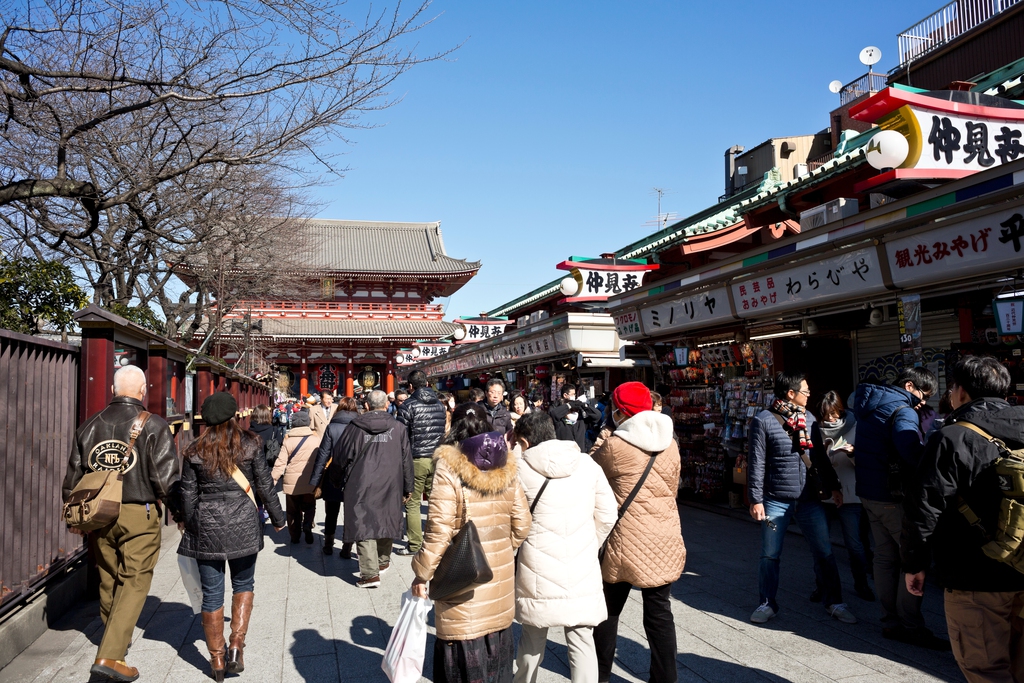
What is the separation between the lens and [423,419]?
7.34 m

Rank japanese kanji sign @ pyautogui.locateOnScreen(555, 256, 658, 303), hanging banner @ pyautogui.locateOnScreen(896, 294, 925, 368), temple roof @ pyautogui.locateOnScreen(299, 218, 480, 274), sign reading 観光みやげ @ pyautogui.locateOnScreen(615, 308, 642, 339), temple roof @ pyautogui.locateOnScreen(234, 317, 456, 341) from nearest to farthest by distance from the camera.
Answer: hanging banner @ pyautogui.locateOnScreen(896, 294, 925, 368) → sign reading 観光みやげ @ pyautogui.locateOnScreen(615, 308, 642, 339) → japanese kanji sign @ pyautogui.locateOnScreen(555, 256, 658, 303) → temple roof @ pyautogui.locateOnScreen(234, 317, 456, 341) → temple roof @ pyautogui.locateOnScreen(299, 218, 480, 274)

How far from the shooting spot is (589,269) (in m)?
A: 12.1

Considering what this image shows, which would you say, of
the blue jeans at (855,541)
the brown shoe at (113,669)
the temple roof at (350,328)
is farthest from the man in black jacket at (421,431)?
the temple roof at (350,328)

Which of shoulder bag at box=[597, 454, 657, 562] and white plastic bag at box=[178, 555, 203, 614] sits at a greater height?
shoulder bag at box=[597, 454, 657, 562]

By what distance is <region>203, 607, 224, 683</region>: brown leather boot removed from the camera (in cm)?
400

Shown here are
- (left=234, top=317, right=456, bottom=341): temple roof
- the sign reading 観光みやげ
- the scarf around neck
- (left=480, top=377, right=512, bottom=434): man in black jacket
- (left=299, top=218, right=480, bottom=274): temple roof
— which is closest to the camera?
the scarf around neck

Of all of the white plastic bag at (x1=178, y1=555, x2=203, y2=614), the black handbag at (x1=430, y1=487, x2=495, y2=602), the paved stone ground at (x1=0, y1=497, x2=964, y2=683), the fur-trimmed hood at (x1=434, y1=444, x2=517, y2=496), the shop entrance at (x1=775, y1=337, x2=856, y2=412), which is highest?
the shop entrance at (x1=775, y1=337, x2=856, y2=412)

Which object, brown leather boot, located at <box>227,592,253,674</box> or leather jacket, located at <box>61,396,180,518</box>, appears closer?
leather jacket, located at <box>61,396,180,518</box>

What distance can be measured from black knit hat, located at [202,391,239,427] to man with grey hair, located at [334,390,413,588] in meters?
2.01

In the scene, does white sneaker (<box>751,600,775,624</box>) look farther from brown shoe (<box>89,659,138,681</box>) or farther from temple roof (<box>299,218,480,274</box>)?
Result: temple roof (<box>299,218,480,274</box>)

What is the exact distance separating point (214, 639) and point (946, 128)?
22.7 ft

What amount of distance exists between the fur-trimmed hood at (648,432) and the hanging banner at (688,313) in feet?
17.2

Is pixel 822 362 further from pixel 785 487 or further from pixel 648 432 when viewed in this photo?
pixel 648 432

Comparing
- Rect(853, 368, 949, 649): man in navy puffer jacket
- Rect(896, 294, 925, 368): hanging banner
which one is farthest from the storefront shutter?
Rect(853, 368, 949, 649): man in navy puffer jacket
